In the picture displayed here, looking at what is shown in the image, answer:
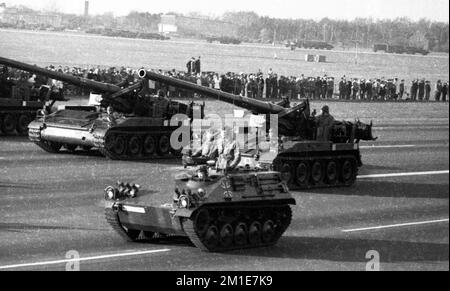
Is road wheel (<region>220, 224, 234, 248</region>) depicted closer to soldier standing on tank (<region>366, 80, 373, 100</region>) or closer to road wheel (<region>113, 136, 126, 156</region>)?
road wheel (<region>113, 136, 126, 156</region>)

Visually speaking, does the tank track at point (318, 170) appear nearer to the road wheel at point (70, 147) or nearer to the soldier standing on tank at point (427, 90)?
the road wheel at point (70, 147)

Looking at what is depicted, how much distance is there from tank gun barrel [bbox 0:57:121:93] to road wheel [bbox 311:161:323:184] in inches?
335

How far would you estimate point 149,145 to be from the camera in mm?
33719

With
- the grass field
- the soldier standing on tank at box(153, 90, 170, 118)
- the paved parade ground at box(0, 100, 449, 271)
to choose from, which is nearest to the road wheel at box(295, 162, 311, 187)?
the paved parade ground at box(0, 100, 449, 271)

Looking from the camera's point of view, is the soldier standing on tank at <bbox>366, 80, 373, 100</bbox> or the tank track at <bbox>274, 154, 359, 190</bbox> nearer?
the tank track at <bbox>274, 154, 359, 190</bbox>

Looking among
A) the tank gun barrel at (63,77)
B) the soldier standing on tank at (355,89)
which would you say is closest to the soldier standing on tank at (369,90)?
the soldier standing on tank at (355,89)

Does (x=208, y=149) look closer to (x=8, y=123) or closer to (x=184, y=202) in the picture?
(x=184, y=202)

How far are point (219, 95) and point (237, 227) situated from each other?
8745 mm

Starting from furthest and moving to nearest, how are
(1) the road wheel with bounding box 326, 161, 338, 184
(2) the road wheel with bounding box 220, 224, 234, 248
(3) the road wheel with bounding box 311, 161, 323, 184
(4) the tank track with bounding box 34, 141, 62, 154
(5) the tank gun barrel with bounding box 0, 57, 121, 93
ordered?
(4) the tank track with bounding box 34, 141, 62, 154 → (5) the tank gun barrel with bounding box 0, 57, 121, 93 → (1) the road wheel with bounding box 326, 161, 338, 184 → (3) the road wheel with bounding box 311, 161, 323, 184 → (2) the road wheel with bounding box 220, 224, 234, 248

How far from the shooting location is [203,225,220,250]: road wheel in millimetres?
17469

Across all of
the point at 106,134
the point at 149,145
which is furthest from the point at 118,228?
the point at 149,145

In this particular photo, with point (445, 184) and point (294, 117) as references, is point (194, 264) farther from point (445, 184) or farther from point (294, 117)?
point (294, 117)

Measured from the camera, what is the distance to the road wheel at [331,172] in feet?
94.9
